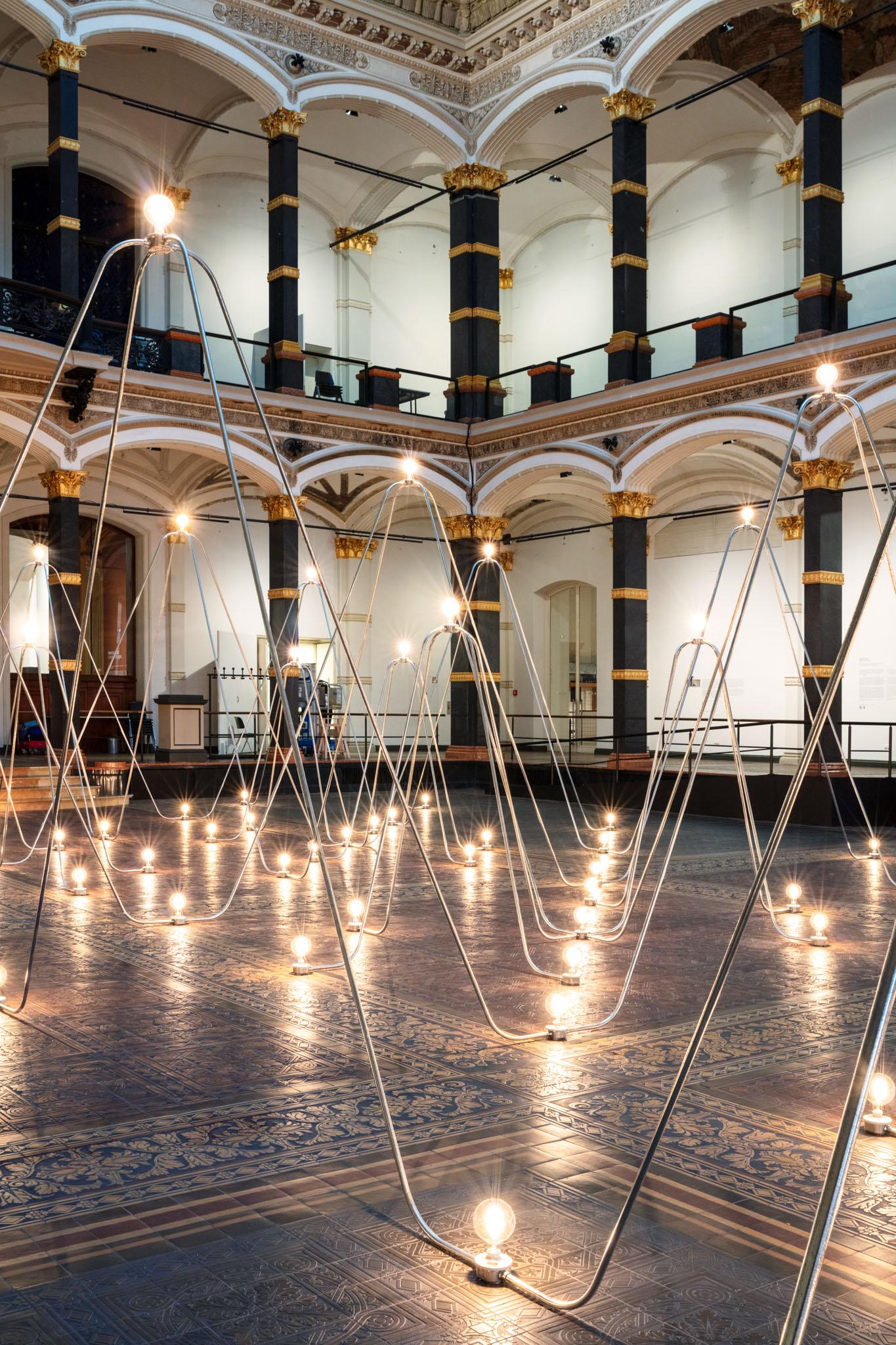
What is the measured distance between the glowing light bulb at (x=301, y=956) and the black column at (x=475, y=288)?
40.1ft

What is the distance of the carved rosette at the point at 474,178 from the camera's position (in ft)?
55.9

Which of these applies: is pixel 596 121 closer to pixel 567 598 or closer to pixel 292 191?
pixel 292 191

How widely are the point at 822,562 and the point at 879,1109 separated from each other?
9856 millimetres

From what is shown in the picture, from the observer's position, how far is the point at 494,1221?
110 inches

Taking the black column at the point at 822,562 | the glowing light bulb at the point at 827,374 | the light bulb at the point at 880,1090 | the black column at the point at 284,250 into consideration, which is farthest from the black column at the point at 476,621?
the light bulb at the point at 880,1090

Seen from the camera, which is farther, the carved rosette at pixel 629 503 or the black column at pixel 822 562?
the carved rosette at pixel 629 503

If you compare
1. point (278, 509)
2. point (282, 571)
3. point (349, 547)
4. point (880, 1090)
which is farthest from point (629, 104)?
point (880, 1090)

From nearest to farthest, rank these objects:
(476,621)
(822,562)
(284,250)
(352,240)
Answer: (822,562) → (284,250) → (476,621) → (352,240)

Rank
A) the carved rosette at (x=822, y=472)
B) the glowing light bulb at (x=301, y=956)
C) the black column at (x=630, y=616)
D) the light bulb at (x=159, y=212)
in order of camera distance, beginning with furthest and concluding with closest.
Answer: the black column at (x=630, y=616) < the carved rosette at (x=822, y=472) < the glowing light bulb at (x=301, y=956) < the light bulb at (x=159, y=212)

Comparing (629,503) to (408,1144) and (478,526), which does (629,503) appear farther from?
(408,1144)

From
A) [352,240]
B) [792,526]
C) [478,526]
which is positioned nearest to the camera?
[478,526]

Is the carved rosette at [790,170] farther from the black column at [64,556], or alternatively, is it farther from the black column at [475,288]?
the black column at [64,556]

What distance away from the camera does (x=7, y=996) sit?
5.37 meters

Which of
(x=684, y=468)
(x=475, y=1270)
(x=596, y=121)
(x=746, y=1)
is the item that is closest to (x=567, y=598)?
(x=684, y=468)
